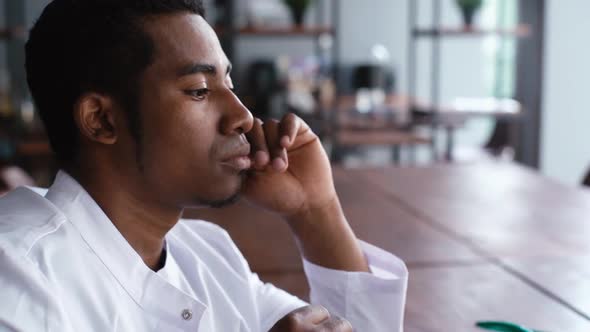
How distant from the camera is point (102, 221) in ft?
3.05

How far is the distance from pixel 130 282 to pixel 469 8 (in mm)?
3798

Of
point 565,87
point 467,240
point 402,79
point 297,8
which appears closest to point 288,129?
point 467,240

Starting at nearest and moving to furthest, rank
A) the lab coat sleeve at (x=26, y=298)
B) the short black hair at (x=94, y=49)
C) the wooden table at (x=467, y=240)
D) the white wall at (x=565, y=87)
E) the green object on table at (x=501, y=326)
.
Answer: the lab coat sleeve at (x=26, y=298) → the short black hair at (x=94, y=49) → the green object on table at (x=501, y=326) → the wooden table at (x=467, y=240) → the white wall at (x=565, y=87)

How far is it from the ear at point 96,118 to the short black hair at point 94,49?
0.01 m

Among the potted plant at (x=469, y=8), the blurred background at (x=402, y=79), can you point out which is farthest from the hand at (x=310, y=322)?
the potted plant at (x=469, y=8)

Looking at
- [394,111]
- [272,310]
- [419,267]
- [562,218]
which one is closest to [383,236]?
[419,267]

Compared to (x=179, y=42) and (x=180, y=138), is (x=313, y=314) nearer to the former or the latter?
(x=180, y=138)

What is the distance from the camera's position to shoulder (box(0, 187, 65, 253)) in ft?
2.64

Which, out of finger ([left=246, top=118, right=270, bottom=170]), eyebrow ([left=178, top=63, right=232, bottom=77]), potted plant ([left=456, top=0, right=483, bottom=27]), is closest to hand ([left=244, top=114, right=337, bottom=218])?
finger ([left=246, top=118, right=270, bottom=170])

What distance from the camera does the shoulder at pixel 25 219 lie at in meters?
0.81

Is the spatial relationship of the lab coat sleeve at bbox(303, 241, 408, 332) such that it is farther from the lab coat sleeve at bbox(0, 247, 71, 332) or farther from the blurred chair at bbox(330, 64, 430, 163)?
the blurred chair at bbox(330, 64, 430, 163)

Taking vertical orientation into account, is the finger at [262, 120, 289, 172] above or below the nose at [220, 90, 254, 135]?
below

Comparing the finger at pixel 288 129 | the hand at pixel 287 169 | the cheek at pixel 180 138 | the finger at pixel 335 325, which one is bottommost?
the finger at pixel 335 325

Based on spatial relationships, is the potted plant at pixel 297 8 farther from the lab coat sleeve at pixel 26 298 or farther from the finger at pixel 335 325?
the lab coat sleeve at pixel 26 298
